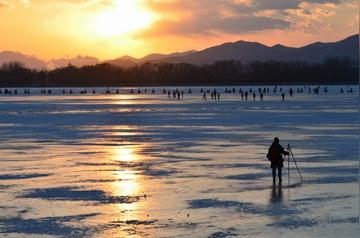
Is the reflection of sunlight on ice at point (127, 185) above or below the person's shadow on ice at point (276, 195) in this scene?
above

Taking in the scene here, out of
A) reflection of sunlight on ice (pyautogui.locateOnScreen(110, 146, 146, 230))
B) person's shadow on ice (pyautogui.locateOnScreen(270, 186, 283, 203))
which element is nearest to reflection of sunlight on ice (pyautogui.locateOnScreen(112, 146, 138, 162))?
reflection of sunlight on ice (pyautogui.locateOnScreen(110, 146, 146, 230))

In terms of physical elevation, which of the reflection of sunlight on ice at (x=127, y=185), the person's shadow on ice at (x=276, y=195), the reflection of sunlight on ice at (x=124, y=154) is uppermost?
the reflection of sunlight on ice at (x=124, y=154)

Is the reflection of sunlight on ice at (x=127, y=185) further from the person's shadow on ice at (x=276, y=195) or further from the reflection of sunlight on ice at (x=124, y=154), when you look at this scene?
the person's shadow on ice at (x=276, y=195)

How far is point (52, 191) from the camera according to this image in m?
15.6

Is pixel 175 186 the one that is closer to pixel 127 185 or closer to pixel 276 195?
pixel 127 185

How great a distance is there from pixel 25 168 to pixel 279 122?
68.4ft

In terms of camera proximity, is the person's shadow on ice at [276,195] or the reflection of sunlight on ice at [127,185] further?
the person's shadow on ice at [276,195]

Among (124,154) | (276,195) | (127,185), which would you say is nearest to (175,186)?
(127,185)

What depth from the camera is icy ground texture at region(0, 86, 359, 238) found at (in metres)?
12.0

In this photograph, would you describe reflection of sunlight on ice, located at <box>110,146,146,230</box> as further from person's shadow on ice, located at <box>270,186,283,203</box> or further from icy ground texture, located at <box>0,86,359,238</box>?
person's shadow on ice, located at <box>270,186,283,203</box>

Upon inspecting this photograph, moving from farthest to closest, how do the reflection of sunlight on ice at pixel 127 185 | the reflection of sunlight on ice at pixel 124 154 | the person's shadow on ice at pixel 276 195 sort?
the reflection of sunlight on ice at pixel 124 154
the person's shadow on ice at pixel 276 195
the reflection of sunlight on ice at pixel 127 185

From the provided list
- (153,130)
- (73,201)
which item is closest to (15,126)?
(153,130)

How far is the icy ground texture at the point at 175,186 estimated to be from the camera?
474 inches

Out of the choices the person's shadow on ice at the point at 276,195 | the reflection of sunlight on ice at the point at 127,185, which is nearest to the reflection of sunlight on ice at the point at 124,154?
the reflection of sunlight on ice at the point at 127,185
